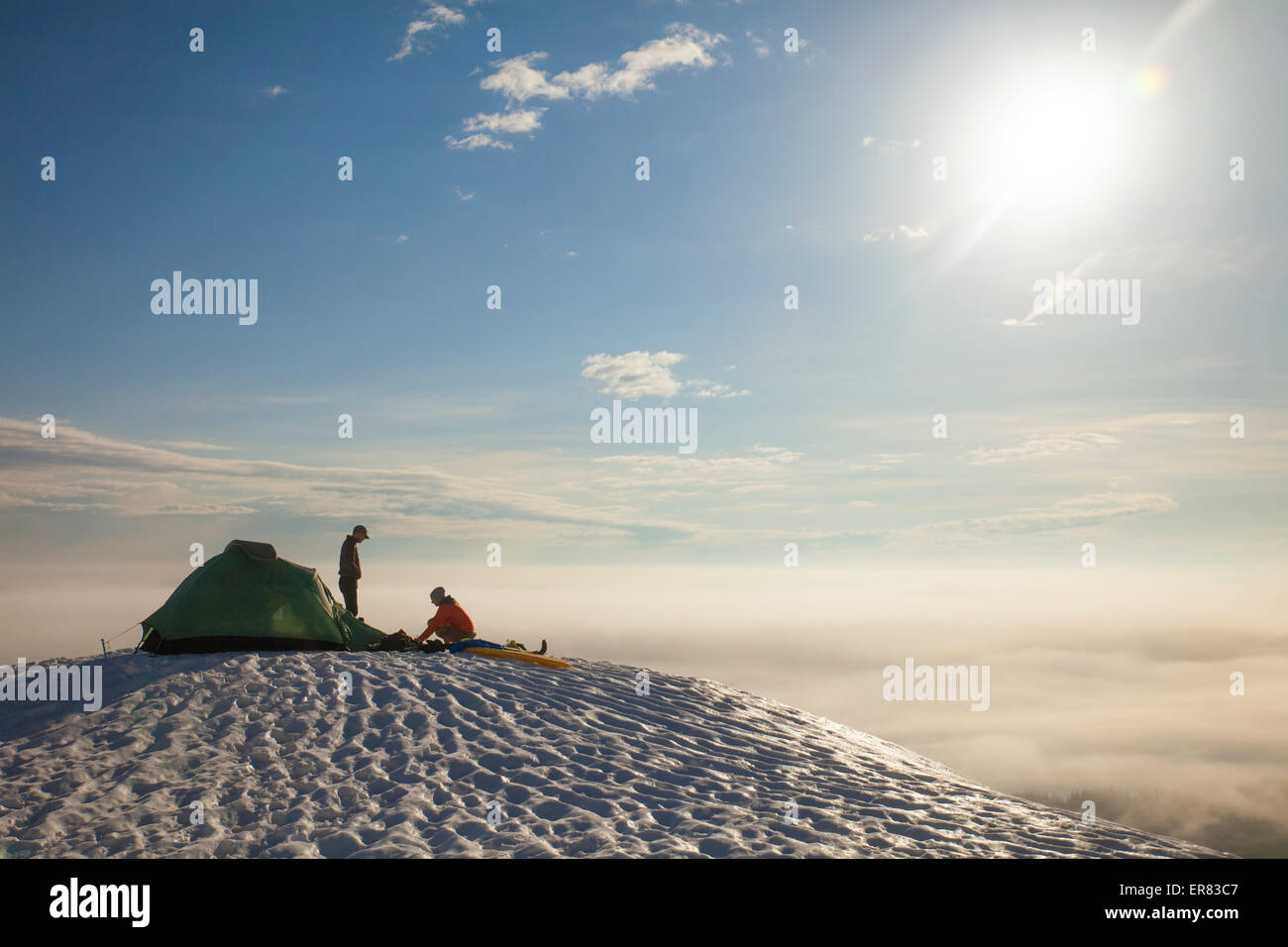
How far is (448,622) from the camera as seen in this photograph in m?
19.5

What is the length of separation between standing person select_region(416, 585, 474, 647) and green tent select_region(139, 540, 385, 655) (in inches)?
80.1

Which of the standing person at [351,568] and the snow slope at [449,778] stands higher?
the standing person at [351,568]

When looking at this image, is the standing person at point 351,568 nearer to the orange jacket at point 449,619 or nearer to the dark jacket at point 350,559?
the dark jacket at point 350,559

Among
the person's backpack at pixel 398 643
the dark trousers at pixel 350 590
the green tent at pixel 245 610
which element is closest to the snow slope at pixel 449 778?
the green tent at pixel 245 610

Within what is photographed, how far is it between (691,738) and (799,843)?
16.4 feet

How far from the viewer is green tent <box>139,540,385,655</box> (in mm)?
17328

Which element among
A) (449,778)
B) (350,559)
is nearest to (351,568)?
(350,559)

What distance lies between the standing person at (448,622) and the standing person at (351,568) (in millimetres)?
2305

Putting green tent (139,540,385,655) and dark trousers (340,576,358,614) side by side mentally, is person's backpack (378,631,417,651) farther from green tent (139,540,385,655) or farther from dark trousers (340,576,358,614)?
dark trousers (340,576,358,614)

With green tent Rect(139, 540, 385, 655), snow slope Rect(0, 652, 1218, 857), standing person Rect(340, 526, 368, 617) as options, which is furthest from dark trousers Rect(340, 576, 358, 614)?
snow slope Rect(0, 652, 1218, 857)

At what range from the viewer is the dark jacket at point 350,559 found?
2069 cm
